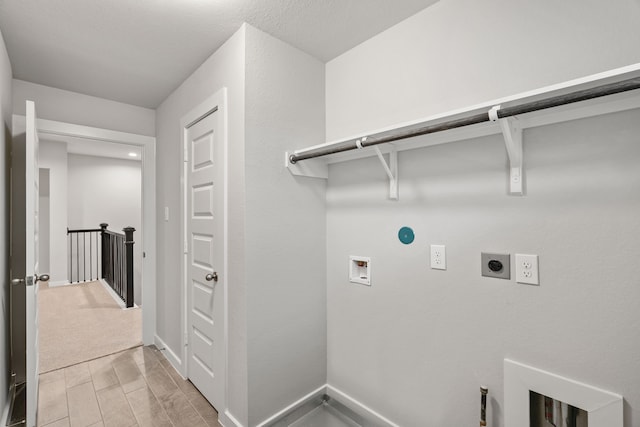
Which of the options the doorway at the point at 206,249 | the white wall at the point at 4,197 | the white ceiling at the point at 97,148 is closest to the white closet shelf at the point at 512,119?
the doorway at the point at 206,249

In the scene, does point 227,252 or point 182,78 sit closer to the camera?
point 227,252

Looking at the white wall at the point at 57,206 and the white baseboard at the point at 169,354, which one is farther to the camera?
the white wall at the point at 57,206

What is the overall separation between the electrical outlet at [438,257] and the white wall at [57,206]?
6354mm

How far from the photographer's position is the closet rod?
2.80 ft

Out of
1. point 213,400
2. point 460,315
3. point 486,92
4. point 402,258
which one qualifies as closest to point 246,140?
point 402,258

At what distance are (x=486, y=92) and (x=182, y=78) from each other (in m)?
2.18

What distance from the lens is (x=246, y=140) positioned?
1.66 meters

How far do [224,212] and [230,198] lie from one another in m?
0.10

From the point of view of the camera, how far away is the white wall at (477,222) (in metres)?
1.05

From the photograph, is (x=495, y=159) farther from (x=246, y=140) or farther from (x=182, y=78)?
(x=182, y=78)

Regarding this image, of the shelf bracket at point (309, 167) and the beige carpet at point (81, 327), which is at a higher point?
the shelf bracket at point (309, 167)

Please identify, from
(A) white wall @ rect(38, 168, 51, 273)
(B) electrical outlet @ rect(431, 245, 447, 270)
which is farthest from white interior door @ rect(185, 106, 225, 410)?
(A) white wall @ rect(38, 168, 51, 273)

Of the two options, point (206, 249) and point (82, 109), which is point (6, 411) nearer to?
point (206, 249)

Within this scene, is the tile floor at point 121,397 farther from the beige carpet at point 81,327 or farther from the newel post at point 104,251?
the newel post at point 104,251
